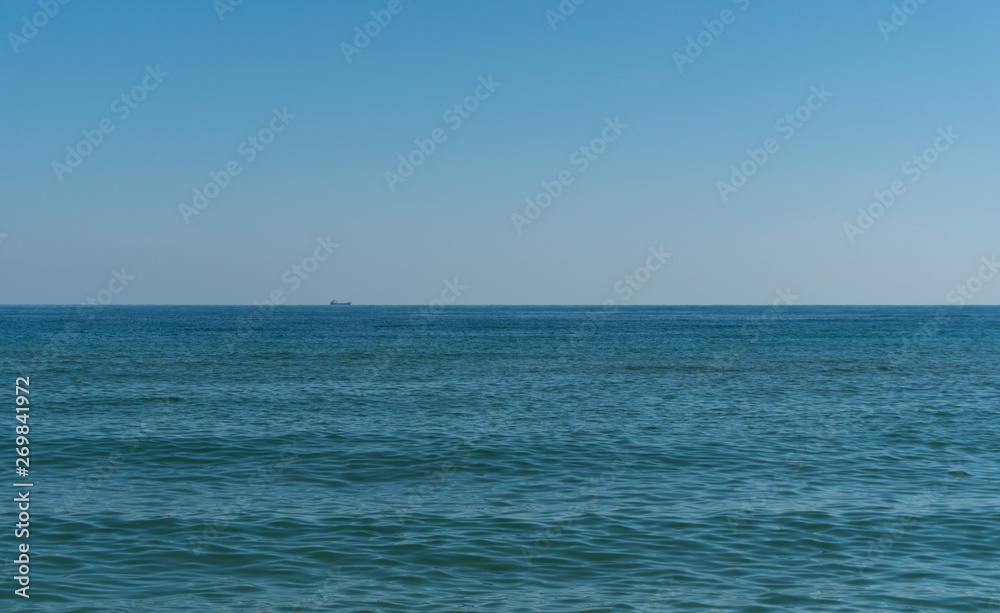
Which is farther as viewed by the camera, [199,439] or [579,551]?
[199,439]

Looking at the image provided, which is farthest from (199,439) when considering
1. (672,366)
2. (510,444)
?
(672,366)

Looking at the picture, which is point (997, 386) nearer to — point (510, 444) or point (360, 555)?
point (510, 444)

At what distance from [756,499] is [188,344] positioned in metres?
67.1

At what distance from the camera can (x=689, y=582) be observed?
1241 cm

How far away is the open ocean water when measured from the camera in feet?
40.0

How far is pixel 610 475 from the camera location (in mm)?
19688

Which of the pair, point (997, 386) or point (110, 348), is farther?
point (110, 348)

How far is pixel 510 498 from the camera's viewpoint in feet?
57.6

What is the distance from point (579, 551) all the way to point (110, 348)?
64506mm

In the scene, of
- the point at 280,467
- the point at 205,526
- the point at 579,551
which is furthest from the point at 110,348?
the point at 579,551

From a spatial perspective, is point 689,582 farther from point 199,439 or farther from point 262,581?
point 199,439

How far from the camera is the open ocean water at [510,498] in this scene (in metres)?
12.2

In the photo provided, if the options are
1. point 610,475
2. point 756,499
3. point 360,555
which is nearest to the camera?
point 360,555

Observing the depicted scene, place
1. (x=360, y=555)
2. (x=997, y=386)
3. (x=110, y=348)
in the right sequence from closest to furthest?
(x=360, y=555) < (x=997, y=386) < (x=110, y=348)
